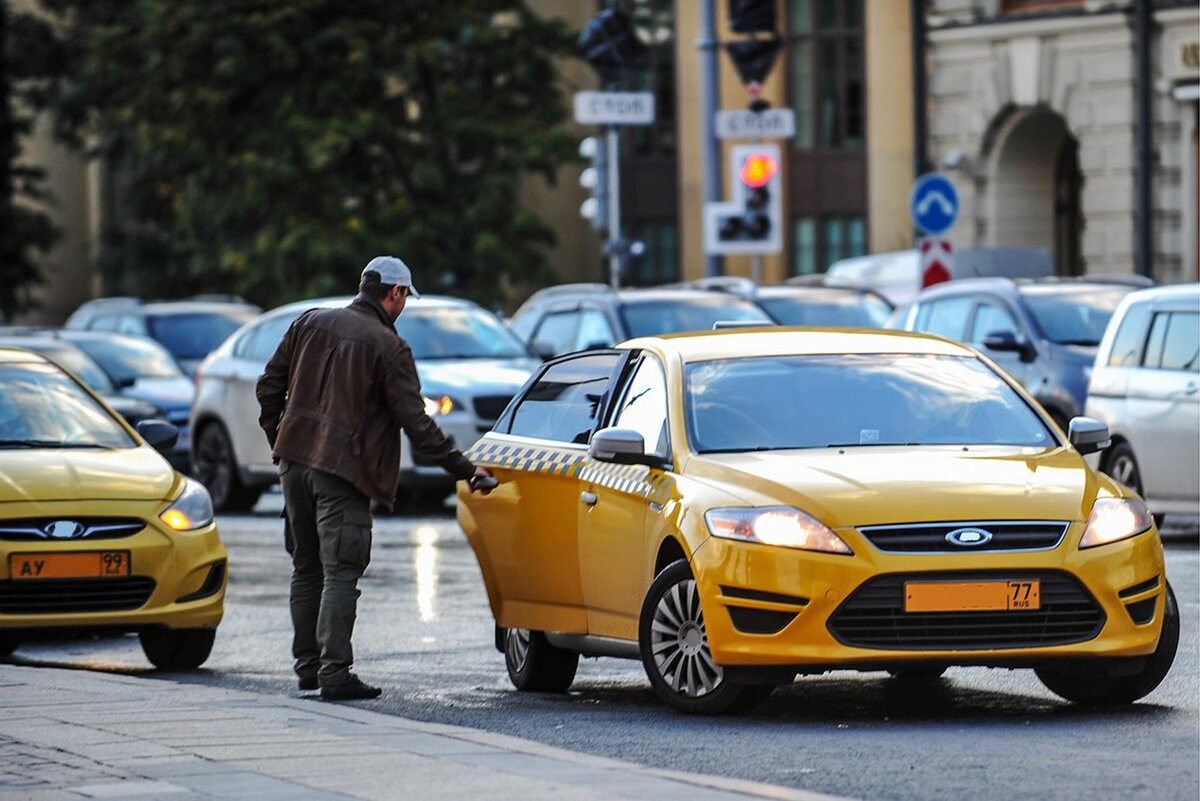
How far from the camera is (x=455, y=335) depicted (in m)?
23.8

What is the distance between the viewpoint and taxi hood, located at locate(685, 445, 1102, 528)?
1010 centimetres

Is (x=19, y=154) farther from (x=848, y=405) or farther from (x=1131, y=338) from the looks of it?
(x=848, y=405)

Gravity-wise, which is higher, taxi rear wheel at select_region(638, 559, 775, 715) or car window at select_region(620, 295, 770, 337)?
taxi rear wheel at select_region(638, 559, 775, 715)

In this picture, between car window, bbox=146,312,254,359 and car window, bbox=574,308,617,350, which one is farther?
car window, bbox=146,312,254,359

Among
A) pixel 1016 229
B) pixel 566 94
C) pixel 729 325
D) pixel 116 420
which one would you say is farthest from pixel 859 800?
pixel 566 94

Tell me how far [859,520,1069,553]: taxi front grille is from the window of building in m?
44.2

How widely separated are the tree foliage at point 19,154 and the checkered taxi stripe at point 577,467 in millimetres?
54057

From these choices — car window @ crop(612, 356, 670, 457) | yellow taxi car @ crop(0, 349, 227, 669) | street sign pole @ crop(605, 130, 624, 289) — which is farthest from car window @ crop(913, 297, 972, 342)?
car window @ crop(612, 356, 670, 457)

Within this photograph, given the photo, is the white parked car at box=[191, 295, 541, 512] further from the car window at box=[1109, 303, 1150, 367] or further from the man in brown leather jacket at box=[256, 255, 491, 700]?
the man in brown leather jacket at box=[256, 255, 491, 700]

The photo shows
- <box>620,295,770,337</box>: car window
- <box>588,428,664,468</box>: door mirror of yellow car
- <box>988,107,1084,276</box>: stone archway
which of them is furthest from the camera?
<box>988,107,1084,276</box>: stone archway

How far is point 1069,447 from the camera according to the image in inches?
437

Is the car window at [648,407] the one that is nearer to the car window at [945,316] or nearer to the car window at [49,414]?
the car window at [49,414]

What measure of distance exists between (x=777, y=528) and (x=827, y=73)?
45.0 m

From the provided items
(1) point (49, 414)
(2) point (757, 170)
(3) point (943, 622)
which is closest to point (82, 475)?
(1) point (49, 414)
